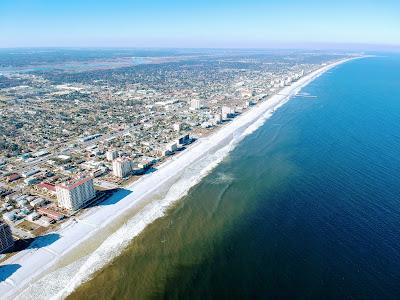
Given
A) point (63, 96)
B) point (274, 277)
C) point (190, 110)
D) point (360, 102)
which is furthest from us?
point (63, 96)

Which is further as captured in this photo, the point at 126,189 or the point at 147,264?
the point at 126,189

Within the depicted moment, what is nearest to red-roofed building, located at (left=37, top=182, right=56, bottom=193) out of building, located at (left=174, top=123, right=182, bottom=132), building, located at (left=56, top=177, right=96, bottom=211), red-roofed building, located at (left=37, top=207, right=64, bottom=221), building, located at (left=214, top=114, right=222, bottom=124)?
red-roofed building, located at (left=37, top=207, right=64, bottom=221)

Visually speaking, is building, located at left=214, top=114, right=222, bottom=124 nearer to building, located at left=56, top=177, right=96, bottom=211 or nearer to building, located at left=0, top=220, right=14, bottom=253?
building, located at left=56, top=177, right=96, bottom=211

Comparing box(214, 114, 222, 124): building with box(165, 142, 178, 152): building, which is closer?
box(165, 142, 178, 152): building

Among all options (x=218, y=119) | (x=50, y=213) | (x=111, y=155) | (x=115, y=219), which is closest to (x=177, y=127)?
(x=218, y=119)

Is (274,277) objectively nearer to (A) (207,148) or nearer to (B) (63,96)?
(A) (207,148)

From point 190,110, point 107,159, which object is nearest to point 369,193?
point 107,159

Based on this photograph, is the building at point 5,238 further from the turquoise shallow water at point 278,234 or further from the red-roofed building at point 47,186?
the red-roofed building at point 47,186
